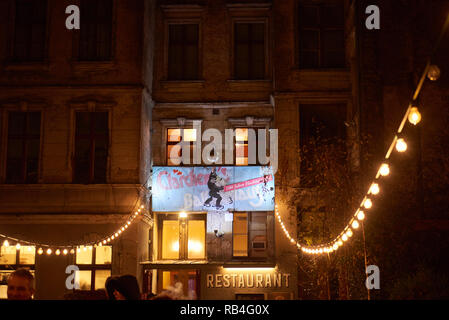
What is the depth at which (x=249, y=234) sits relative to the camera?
61.0 feet

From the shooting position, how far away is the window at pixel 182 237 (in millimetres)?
18766

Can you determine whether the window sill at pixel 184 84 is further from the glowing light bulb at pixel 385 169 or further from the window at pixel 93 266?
the glowing light bulb at pixel 385 169

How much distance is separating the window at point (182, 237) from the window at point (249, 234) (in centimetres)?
119

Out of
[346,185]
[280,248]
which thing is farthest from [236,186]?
[346,185]

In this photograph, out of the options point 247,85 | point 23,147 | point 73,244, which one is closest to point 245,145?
point 247,85

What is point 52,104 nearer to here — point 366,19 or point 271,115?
point 271,115

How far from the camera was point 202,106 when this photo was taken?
1917cm

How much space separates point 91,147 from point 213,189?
14.6 feet

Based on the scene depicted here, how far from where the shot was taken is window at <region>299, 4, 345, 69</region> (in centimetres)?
1886

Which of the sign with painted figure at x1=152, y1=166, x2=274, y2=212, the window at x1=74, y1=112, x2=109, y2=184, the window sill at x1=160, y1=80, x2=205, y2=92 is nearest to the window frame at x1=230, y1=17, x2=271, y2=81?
the window sill at x1=160, y1=80, x2=205, y2=92

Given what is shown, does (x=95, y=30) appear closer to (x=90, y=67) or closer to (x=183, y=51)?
(x=90, y=67)

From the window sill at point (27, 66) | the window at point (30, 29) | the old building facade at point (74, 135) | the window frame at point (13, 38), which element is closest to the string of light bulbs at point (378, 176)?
the old building facade at point (74, 135)

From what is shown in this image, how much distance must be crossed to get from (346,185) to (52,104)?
10312mm
